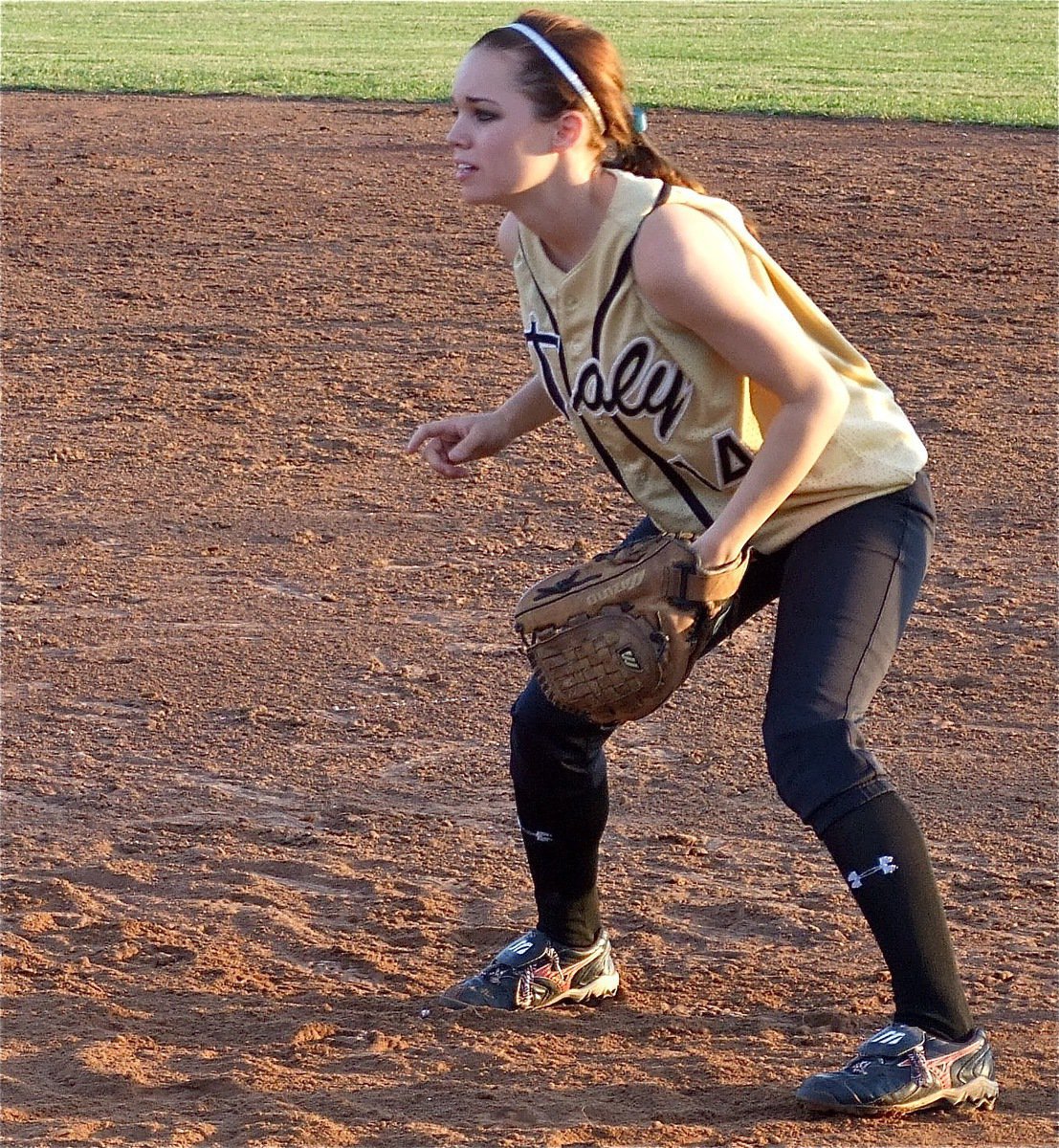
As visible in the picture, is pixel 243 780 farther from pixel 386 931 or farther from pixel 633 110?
pixel 633 110

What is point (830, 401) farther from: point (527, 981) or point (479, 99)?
point (527, 981)

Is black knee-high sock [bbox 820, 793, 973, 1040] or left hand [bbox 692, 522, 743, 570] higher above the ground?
left hand [bbox 692, 522, 743, 570]

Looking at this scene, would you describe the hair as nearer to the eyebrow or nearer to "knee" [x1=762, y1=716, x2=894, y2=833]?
the eyebrow

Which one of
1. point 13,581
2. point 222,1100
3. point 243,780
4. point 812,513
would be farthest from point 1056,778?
point 13,581

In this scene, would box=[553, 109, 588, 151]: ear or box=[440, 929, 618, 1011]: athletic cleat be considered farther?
box=[440, 929, 618, 1011]: athletic cleat

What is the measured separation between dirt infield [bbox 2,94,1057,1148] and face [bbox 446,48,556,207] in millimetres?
1379

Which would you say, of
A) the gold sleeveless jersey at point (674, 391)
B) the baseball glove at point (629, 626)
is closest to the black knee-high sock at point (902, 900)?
the baseball glove at point (629, 626)

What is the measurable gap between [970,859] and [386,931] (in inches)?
47.4

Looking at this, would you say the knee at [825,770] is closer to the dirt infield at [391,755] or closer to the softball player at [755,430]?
the softball player at [755,430]

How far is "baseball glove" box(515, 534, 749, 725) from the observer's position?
2.55m

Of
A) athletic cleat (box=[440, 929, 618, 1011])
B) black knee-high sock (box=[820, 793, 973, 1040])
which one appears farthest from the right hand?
black knee-high sock (box=[820, 793, 973, 1040])

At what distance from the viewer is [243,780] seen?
386 centimetres

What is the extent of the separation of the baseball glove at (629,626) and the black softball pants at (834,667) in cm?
11

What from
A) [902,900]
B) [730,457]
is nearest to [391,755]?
[730,457]
